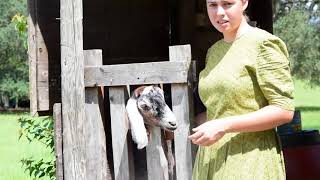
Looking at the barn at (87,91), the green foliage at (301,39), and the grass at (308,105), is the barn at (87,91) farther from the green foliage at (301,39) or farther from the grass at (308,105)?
the green foliage at (301,39)

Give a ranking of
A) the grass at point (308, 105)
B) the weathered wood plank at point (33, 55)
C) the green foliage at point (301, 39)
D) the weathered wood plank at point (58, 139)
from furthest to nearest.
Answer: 1. the green foliage at point (301, 39)
2. the grass at point (308, 105)
3. the weathered wood plank at point (33, 55)
4. the weathered wood plank at point (58, 139)

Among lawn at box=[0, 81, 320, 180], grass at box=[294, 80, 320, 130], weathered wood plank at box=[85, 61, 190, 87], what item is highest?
weathered wood plank at box=[85, 61, 190, 87]

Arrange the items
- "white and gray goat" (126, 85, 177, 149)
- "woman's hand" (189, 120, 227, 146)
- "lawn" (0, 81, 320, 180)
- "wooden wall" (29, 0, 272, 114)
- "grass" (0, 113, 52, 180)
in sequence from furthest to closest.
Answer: "lawn" (0, 81, 320, 180) → "grass" (0, 113, 52, 180) → "wooden wall" (29, 0, 272, 114) → "white and gray goat" (126, 85, 177, 149) → "woman's hand" (189, 120, 227, 146)

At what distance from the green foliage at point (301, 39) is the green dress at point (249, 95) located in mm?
25369

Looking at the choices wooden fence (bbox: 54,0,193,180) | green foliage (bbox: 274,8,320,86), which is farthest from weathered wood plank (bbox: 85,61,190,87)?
green foliage (bbox: 274,8,320,86)

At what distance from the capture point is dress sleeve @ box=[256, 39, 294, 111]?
204 centimetres

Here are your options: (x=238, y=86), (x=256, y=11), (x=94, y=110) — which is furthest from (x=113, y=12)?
(x=238, y=86)

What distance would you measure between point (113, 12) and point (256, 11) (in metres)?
1.50

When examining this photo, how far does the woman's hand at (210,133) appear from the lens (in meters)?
2.00

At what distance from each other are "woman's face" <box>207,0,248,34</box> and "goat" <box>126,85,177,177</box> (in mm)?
925

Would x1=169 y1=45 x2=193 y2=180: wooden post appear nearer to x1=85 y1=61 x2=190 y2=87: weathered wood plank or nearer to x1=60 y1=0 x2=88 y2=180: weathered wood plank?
x1=85 y1=61 x2=190 y2=87: weathered wood plank

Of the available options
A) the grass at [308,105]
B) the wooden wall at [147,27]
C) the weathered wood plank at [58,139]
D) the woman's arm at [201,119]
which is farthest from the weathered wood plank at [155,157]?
the grass at [308,105]

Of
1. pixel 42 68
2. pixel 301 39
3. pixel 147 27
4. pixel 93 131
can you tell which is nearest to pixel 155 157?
pixel 93 131

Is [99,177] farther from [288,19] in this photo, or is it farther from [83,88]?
[288,19]
